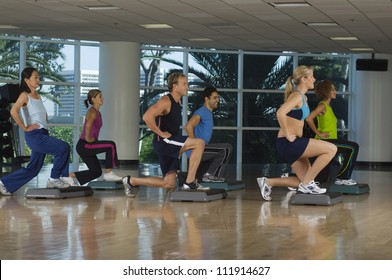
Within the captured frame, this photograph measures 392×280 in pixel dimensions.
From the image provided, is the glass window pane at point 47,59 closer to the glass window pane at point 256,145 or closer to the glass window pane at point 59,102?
the glass window pane at point 59,102

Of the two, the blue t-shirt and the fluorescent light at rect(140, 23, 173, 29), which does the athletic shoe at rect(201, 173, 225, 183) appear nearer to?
the blue t-shirt

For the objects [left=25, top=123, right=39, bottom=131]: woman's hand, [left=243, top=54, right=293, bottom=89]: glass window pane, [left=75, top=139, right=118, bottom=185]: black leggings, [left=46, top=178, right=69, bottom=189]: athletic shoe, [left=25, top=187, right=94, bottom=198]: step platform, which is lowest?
[left=25, top=187, right=94, bottom=198]: step platform

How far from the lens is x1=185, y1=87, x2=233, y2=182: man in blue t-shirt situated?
11.4 meters

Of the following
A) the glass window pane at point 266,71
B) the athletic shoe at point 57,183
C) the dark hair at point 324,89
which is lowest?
the athletic shoe at point 57,183

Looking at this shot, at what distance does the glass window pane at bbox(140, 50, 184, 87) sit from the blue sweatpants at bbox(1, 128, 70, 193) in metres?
11.9

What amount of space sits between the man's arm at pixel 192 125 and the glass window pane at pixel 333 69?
1269 cm

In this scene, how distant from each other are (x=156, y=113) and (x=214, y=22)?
650cm

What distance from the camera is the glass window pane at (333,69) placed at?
77.3 ft

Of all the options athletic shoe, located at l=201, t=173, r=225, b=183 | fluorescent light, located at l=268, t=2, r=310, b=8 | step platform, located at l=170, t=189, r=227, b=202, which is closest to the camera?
step platform, located at l=170, t=189, r=227, b=202

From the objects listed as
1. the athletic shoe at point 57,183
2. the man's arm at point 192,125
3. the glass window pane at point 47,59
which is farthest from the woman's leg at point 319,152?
the glass window pane at point 47,59

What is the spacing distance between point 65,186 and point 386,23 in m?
7.36

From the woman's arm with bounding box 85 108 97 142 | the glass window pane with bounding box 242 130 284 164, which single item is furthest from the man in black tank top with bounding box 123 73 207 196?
the glass window pane with bounding box 242 130 284 164

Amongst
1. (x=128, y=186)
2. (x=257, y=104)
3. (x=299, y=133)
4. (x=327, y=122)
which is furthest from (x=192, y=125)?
(x=257, y=104)

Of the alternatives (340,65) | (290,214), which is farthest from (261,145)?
(290,214)
